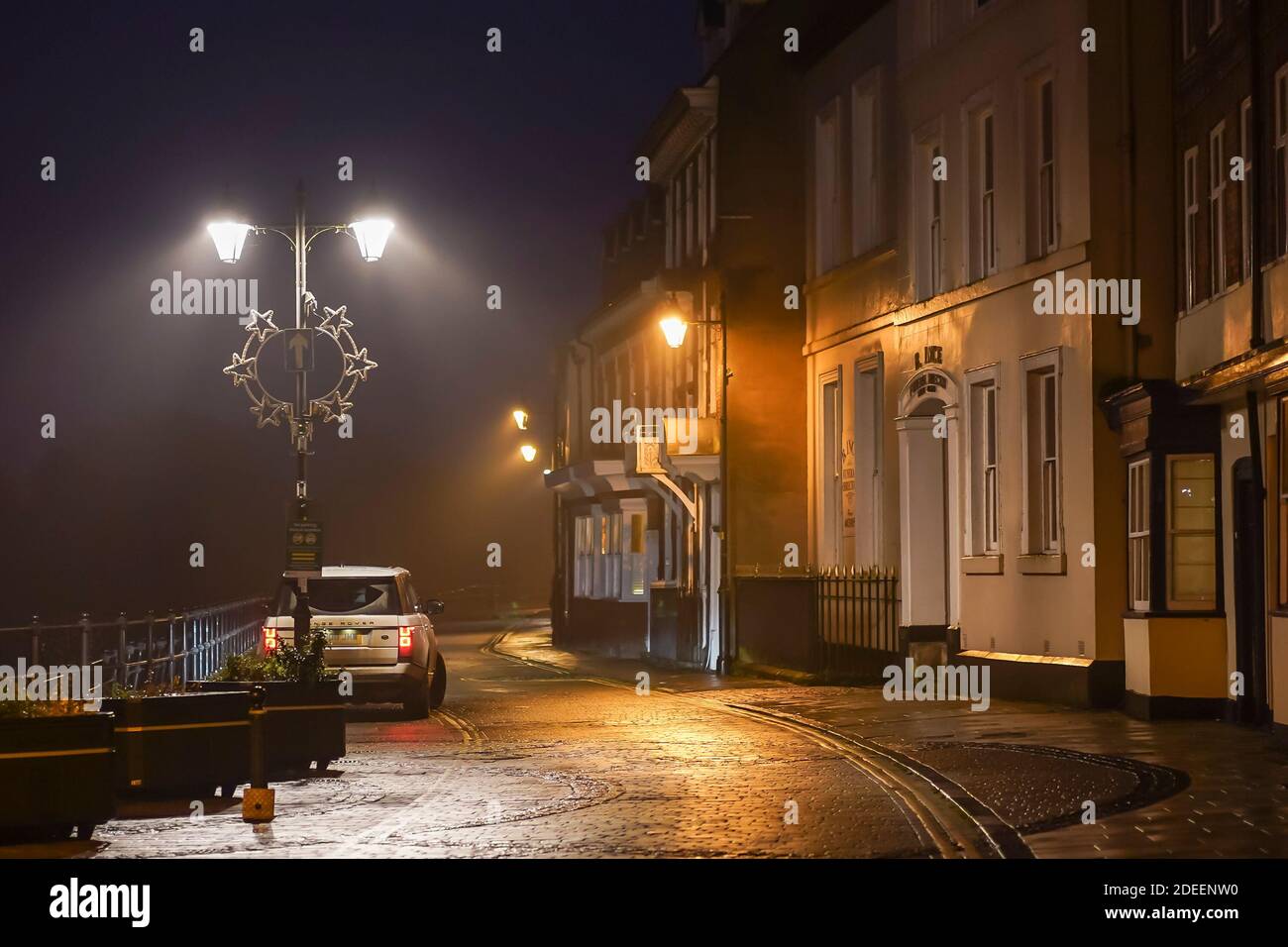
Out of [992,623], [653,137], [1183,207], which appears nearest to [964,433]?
[992,623]

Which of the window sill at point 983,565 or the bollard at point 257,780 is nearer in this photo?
the bollard at point 257,780

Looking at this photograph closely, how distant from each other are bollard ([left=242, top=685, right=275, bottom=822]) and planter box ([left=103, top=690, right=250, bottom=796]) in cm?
111

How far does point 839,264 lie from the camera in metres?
30.4

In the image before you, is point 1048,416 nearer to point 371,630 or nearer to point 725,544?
point 371,630

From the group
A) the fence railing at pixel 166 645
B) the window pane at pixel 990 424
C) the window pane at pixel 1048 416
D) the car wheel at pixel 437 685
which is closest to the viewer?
the fence railing at pixel 166 645

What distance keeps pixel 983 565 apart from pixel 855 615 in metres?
3.60

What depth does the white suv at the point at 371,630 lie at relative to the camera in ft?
72.5

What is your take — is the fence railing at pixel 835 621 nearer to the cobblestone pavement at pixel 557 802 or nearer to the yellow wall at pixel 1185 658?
the cobblestone pavement at pixel 557 802

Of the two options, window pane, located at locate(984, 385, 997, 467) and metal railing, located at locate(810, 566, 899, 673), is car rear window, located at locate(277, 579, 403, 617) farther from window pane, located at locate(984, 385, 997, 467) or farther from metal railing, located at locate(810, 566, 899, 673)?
metal railing, located at locate(810, 566, 899, 673)

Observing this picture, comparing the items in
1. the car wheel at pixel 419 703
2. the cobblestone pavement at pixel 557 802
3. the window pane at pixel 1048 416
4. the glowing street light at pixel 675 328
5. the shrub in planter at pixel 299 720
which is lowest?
the cobblestone pavement at pixel 557 802

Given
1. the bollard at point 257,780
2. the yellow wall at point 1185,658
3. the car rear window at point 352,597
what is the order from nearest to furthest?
the bollard at point 257,780
the yellow wall at point 1185,658
the car rear window at point 352,597

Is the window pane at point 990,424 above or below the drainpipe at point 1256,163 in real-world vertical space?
below

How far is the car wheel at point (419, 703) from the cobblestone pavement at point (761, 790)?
0.26m

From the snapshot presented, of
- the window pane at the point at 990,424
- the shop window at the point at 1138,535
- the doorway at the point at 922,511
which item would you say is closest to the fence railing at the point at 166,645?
the doorway at the point at 922,511
